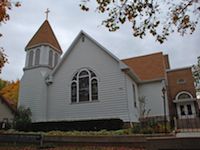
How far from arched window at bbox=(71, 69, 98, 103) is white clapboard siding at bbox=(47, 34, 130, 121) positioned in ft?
1.34

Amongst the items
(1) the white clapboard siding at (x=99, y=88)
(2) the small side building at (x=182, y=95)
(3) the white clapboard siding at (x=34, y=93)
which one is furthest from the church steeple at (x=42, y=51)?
(2) the small side building at (x=182, y=95)

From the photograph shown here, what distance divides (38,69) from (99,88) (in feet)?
24.4

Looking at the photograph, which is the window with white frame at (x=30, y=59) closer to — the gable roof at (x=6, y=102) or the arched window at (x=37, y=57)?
the arched window at (x=37, y=57)

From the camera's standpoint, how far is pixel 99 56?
57.5 ft

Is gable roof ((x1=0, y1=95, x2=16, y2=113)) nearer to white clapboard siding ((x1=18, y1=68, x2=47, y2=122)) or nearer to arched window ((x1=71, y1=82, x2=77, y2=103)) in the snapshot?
white clapboard siding ((x1=18, y1=68, x2=47, y2=122))

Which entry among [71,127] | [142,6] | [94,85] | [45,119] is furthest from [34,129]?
[142,6]

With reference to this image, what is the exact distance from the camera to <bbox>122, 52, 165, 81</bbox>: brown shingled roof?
20297 mm

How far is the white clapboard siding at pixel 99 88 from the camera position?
51.9 ft

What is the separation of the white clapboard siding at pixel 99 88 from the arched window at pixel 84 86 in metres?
0.41

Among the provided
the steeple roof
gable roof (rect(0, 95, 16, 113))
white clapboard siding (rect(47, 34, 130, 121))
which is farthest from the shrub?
the steeple roof

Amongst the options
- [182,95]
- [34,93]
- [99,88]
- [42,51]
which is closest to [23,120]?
[34,93]

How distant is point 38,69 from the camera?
2017 centimetres

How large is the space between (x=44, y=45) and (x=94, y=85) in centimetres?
780

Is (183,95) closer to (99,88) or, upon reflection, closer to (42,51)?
(99,88)
